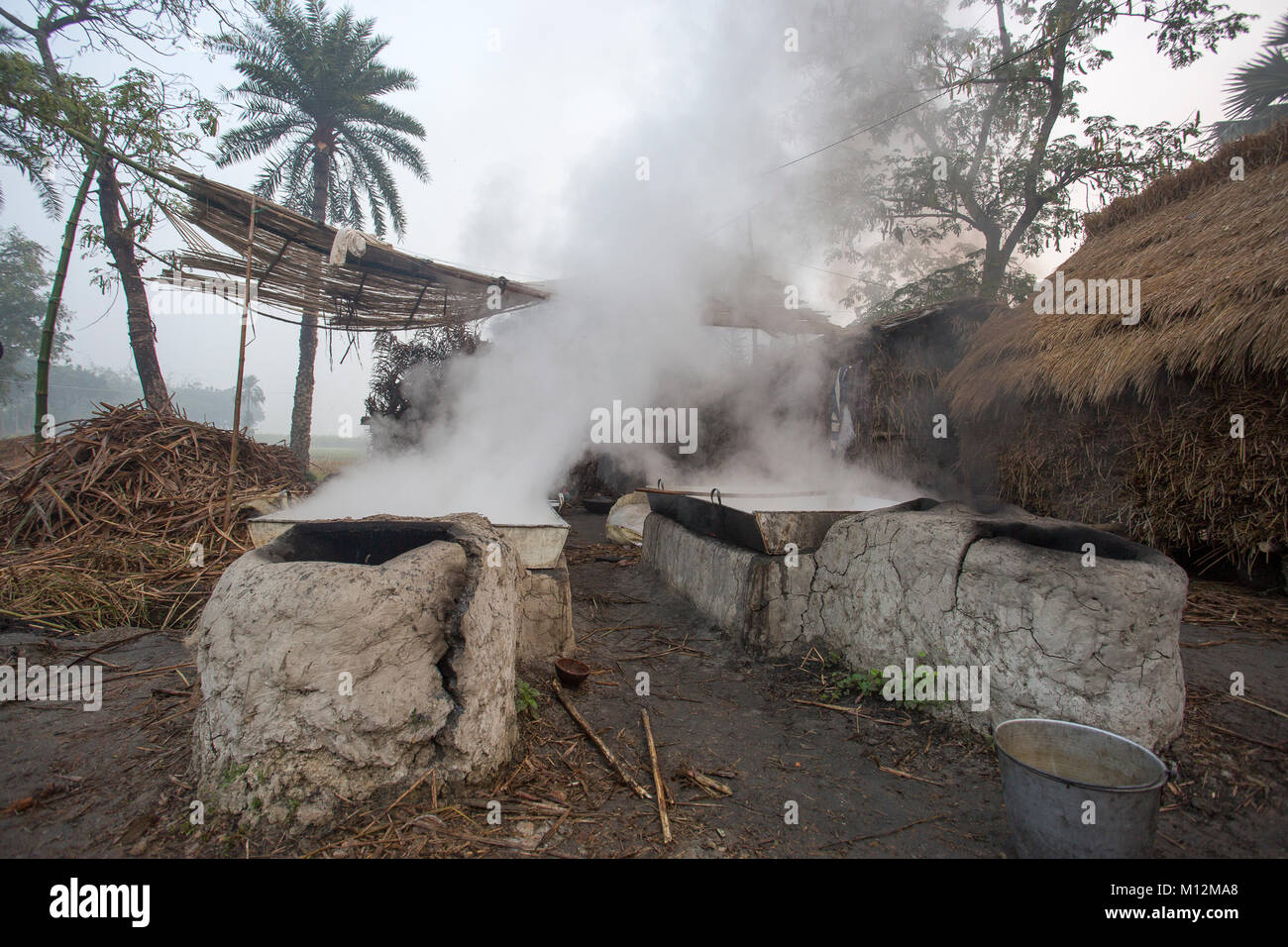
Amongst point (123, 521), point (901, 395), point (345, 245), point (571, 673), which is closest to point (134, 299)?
point (123, 521)

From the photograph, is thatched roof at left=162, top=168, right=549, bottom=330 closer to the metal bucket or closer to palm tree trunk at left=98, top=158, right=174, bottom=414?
palm tree trunk at left=98, top=158, right=174, bottom=414

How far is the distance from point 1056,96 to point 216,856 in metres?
14.5

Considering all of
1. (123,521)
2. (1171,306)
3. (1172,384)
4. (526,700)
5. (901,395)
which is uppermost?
(1171,306)

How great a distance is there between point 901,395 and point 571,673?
7.24 meters

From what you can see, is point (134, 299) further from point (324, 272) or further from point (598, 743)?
point (598, 743)

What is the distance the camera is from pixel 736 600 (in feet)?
16.0

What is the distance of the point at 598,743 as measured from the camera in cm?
312

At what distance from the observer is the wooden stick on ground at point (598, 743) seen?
277 centimetres

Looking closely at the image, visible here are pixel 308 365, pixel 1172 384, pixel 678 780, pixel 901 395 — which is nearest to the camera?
pixel 678 780

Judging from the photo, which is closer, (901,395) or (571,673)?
(571,673)

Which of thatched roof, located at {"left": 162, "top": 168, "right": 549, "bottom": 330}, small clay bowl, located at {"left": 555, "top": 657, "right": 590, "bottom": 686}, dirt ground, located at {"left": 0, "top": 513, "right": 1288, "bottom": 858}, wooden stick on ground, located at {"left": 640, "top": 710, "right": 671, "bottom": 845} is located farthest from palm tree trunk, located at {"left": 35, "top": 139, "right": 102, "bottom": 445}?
wooden stick on ground, located at {"left": 640, "top": 710, "right": 671, "bottom": 845}

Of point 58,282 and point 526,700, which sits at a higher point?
point 58,282
